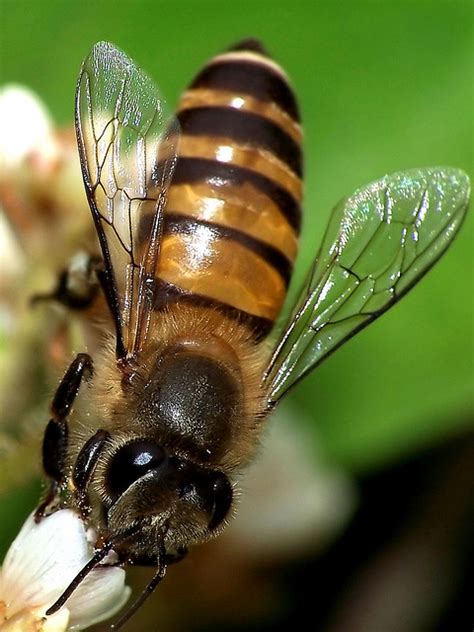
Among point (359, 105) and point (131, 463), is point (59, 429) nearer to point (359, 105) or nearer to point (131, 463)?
point (131, 463)

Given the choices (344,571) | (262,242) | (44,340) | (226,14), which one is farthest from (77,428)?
(226,14)

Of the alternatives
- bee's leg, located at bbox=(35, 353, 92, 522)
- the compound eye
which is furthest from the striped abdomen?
the compound eye

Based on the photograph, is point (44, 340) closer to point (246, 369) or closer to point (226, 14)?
point (246, 369)

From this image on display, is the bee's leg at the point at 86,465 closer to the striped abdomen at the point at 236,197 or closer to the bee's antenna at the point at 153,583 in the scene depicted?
the bee's antenna at the point at 153,583

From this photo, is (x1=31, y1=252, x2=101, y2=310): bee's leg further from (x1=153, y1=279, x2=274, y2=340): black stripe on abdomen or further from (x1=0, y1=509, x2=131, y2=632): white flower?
(x1=0, y1=509, x2=131, y2=632): white flower

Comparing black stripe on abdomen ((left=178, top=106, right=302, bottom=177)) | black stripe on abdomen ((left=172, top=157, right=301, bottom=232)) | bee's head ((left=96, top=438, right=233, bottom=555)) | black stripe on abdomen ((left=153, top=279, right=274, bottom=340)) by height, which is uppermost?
black stripe on abdomen ((left=178, top=106, right=302, bottom=177))

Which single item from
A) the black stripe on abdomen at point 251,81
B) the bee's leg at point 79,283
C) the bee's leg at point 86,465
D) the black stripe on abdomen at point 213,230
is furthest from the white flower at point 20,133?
the bee's leg at point 86,465

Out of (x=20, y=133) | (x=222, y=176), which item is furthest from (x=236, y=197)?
(x=20, y=133)
